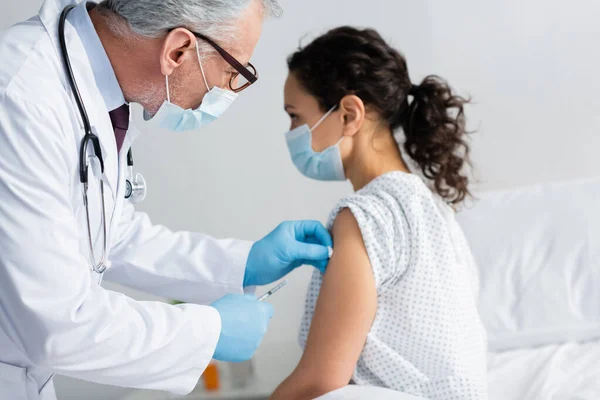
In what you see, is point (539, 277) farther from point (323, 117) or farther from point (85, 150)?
point (85, 150)

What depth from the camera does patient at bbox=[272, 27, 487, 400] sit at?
1372 millimetres

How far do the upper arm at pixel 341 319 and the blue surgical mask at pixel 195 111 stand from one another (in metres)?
0.39

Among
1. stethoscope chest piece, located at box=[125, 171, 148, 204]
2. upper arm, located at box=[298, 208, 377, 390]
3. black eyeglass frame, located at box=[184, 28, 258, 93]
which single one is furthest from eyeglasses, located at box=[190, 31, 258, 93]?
upper arm, located at box=[298, 208, 377, 390]

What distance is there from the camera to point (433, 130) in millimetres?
1723

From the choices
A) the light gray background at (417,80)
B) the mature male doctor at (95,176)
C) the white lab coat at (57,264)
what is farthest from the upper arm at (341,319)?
the light gray background at (417,80)

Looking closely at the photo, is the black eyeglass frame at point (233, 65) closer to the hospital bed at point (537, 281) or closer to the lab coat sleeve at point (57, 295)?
the lab coat sleeve at point (57, 295)

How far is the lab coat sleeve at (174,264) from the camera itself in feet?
5.42

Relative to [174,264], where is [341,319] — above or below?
above

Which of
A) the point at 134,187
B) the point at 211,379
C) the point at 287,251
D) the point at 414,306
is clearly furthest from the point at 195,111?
the point at 211,379

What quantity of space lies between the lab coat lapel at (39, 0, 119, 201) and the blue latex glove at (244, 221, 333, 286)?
47 cm

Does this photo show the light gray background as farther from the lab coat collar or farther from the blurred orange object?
the lab coat collar

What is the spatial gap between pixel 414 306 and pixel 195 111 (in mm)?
602

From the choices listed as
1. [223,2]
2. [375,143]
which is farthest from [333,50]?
[223,2]

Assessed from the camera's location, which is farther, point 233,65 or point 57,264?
point 233,65
